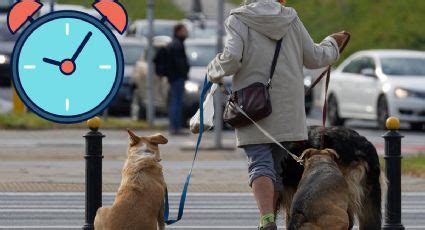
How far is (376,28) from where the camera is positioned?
4475 centimetres

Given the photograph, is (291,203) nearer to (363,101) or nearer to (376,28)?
(363,101)

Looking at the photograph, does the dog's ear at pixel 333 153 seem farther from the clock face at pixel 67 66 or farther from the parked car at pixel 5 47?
the parked car at pixel 5 47

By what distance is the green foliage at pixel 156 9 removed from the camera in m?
53.8

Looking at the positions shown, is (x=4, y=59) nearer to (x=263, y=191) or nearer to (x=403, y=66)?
(x=403, y=66)

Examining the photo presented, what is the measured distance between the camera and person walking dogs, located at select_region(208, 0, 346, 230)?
9453 millimetres

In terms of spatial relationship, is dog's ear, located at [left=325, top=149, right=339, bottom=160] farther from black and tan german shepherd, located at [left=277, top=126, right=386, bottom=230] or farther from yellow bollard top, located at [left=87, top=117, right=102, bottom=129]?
yellow bollard top, located at [left=87, top=117, right=102, bottom=129]

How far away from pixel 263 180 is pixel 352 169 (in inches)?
30.9

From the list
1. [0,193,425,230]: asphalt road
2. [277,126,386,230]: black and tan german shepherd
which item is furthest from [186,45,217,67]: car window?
[277,126,386,230]: black and tan german shepherd

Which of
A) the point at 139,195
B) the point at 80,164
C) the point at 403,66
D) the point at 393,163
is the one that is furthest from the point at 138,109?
the point at 139,195

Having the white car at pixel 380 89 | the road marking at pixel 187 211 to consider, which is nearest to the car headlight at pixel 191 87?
the white car at pixel 380 89

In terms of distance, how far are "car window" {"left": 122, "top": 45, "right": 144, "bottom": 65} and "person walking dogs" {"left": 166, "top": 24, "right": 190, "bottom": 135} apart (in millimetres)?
7554

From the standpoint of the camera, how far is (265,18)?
372 inches

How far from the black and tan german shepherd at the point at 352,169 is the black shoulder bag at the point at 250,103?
43 cm

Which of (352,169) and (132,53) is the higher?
(352,169)
